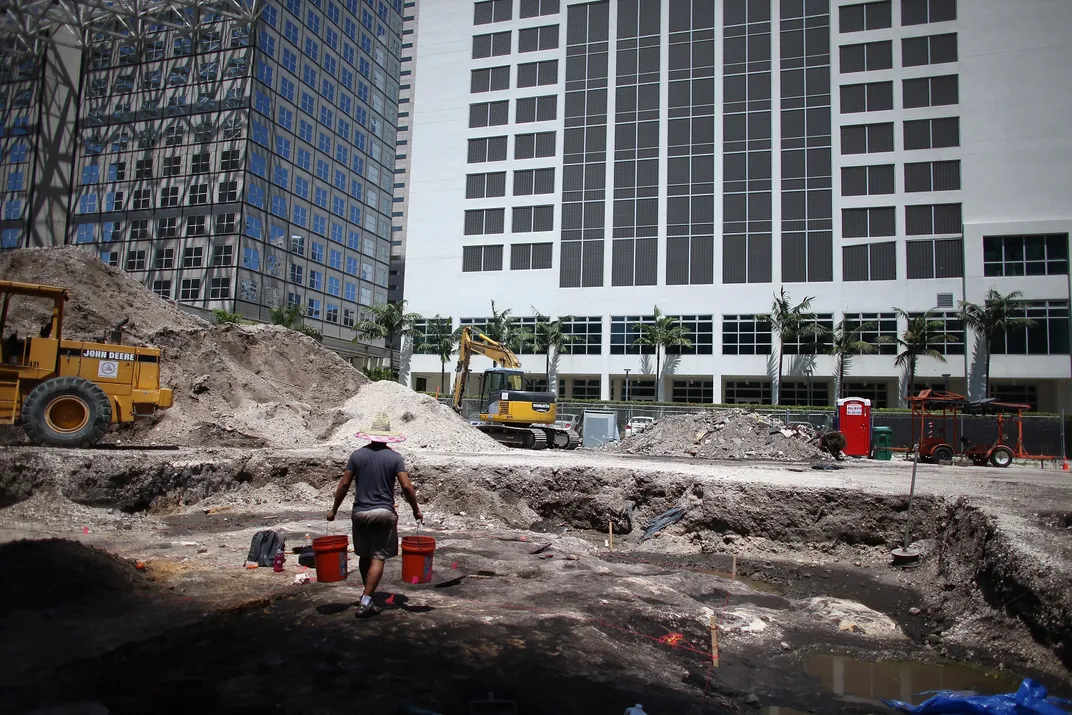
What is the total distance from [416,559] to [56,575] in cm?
382

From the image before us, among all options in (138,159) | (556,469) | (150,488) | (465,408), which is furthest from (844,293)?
(138,159)

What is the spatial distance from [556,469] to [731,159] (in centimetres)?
4056

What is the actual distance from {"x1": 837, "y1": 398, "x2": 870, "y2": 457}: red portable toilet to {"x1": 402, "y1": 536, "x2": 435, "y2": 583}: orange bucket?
2127 cm

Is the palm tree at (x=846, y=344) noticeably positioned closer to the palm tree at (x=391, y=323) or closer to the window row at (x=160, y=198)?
the palm tree at (x=391, y=323)

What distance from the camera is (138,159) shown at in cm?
5400

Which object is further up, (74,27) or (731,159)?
(74,27)

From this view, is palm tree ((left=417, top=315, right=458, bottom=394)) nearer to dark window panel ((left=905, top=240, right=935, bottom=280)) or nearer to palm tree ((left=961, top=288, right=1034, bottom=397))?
dark window panel ((left=905, top=240, right=935, bottom=280))

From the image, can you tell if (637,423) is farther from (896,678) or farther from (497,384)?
(896,678)

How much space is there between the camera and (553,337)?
1955 inches

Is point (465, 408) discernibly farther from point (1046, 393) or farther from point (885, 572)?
point (1046, 393)

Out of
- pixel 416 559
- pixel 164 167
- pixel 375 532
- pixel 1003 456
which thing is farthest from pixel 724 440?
pixel 164 167

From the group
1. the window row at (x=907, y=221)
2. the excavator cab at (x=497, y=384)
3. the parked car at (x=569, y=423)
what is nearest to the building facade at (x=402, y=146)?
the parked car at (x=569, y=423)

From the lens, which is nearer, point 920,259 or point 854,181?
point 920,259

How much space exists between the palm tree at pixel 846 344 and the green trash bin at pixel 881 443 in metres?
18.8
